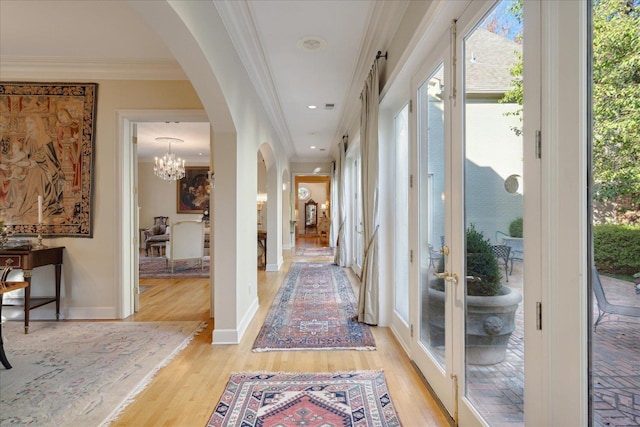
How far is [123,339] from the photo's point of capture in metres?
3.25

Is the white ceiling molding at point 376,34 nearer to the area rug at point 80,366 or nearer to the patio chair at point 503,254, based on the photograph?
the patio chair at point 503,254

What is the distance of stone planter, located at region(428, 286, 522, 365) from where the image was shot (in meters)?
1.50

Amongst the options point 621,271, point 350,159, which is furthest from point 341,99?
point 621,271

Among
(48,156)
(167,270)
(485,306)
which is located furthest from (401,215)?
(167,270)

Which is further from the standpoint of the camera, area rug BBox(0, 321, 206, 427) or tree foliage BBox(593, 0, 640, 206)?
area rug BBox(0, 321, 206, 427)

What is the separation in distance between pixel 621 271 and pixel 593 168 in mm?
307

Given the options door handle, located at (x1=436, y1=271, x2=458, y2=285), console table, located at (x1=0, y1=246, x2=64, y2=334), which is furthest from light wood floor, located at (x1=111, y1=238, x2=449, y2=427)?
console table, located at (x1=0, y1=246, x2=64, y2=334)

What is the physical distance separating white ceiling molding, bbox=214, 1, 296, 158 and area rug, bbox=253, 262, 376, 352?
2.82 metres

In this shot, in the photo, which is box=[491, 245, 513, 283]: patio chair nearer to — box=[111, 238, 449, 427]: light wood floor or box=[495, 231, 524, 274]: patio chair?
box=[495, 231, 524, 274]: patio chair

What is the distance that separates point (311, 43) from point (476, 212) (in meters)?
2.54

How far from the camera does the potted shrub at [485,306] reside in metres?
1.53

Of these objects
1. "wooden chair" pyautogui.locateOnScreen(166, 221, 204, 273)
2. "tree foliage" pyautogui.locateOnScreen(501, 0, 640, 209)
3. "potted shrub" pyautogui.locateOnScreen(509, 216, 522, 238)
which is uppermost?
"tree foliage" pyautogui.locateOnScreen(501, 0, 640, 209)

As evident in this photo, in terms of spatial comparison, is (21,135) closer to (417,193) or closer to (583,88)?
(417,193)

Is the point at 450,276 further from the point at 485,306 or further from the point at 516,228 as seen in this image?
the point at 516,228
